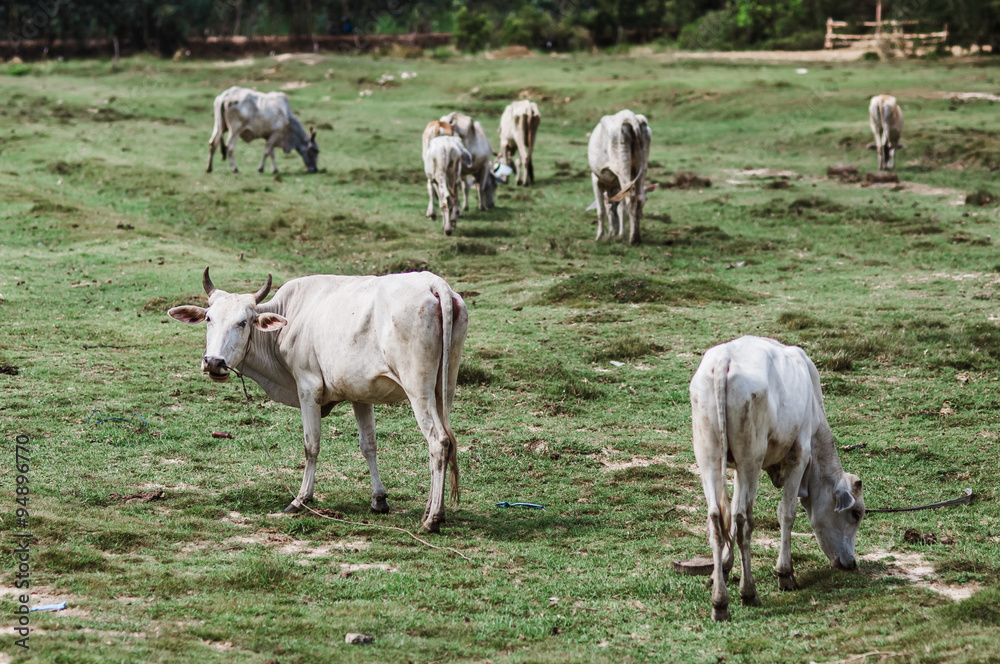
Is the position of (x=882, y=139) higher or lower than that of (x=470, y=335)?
higher

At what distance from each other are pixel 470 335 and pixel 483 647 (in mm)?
7915

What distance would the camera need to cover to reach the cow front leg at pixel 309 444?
8164mm

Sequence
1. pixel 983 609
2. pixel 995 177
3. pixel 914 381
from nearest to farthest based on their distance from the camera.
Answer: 1. pixel 983 609
2. pixel 914 381
3. pixel 995 177

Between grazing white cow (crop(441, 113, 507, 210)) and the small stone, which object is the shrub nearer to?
grazing white cow (crop(441, 113, 507, 210))

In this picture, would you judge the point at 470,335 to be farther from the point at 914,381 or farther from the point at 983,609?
the point at 983,609

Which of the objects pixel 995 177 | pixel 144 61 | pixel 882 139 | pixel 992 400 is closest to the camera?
pixel 992 400

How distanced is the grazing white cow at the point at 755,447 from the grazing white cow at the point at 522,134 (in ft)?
59.6

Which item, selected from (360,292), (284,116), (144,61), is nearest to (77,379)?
(360,292)

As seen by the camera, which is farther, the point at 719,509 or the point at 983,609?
the point at 719,509

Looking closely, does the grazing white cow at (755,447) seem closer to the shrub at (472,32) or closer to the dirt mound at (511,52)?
the dirt mound at (511,52)

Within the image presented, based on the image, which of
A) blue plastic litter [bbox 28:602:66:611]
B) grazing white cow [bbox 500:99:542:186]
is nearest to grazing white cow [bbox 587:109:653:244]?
grazing white cow [bbox 500:99:542:186]

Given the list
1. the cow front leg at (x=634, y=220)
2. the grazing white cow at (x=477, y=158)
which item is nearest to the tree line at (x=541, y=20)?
the grazing white cow at (x=477, y=158)

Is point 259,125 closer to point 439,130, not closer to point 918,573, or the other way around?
point 439,130

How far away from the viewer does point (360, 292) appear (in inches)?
327
